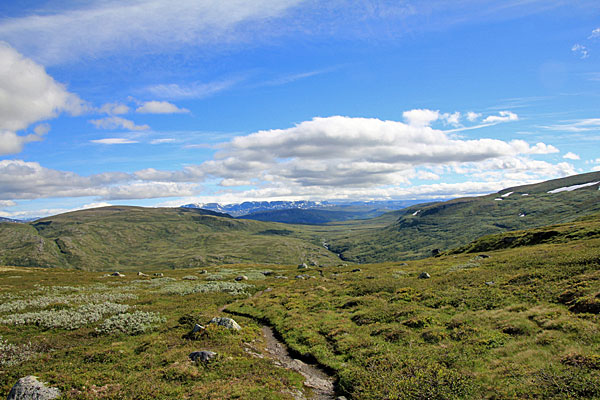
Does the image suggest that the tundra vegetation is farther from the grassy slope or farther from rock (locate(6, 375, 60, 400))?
rock (locate(6, 375, 60, 400))

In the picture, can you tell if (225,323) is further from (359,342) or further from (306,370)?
(359,342)

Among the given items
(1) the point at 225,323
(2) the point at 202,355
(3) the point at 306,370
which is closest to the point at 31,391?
(2) the point at 202,355

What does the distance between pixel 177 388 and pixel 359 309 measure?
22.6m

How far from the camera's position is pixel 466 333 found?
2244 centimetres

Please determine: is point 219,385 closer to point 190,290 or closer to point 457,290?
point 457,290

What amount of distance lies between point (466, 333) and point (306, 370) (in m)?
12.8

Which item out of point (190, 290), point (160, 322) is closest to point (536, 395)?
point (160, 322)

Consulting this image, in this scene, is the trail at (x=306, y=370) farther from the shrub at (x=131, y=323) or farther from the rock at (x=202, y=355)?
the shrub at (x=131, y=323)

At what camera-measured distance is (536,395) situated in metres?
13.7

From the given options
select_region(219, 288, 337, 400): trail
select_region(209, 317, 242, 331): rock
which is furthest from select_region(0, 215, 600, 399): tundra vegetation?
select_region(209, 317, 242, 331): rock

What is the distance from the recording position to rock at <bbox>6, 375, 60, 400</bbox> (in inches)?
591

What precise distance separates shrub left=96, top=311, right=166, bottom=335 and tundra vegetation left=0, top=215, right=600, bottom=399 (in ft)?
0.57

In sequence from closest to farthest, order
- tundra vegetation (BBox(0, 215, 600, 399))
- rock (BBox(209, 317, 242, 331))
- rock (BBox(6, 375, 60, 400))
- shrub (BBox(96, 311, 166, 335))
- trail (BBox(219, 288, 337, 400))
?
rock (BBox(6, 375, 60, 400))
tundra vegetation (BBox(0, 215, 600, 399))
trail (BBox(219, 288, 337, 400))
rock (BBox(209, 317, 242, 331))
shrub (BBox(96, 311, 166, 335))

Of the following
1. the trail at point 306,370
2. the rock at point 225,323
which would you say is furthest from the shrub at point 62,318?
the trail at point 306,370
